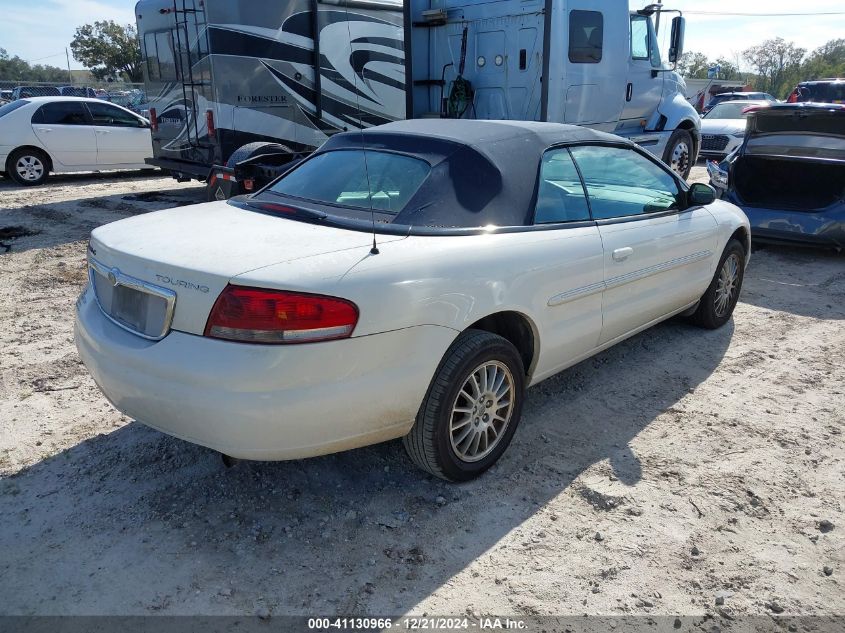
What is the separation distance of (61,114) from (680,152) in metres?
11.2

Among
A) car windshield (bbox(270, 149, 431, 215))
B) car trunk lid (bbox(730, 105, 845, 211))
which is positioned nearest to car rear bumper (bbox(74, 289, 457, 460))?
car windshield (bbox(270, 149, 431, 215))

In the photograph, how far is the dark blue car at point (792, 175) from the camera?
7.05m

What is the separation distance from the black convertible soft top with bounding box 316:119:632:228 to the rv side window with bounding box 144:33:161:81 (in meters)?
7.90

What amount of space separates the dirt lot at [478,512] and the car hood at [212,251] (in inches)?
37.4

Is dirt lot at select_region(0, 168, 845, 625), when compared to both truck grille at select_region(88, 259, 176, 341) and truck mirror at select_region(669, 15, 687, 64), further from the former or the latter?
truck mirror at select_region(669, 15, 687, 64)

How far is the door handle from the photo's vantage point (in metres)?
3.67

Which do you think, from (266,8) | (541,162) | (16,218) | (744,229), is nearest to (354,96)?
(266,8)

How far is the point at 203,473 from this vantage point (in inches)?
126

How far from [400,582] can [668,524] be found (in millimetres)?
1193

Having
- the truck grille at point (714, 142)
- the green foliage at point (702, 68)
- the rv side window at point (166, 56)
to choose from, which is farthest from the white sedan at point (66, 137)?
the green foliage at point (702, 68)

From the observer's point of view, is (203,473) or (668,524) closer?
(668,524)

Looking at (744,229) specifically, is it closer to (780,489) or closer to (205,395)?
(780,489)

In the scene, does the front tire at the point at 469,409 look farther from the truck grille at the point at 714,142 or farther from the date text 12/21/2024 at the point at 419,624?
the truck grille at the point at 714,142

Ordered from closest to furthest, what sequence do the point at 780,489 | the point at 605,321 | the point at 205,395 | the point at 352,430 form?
the point at 205,395 < the point at 352,430 < the point at 780,489 < the point at 605,321
